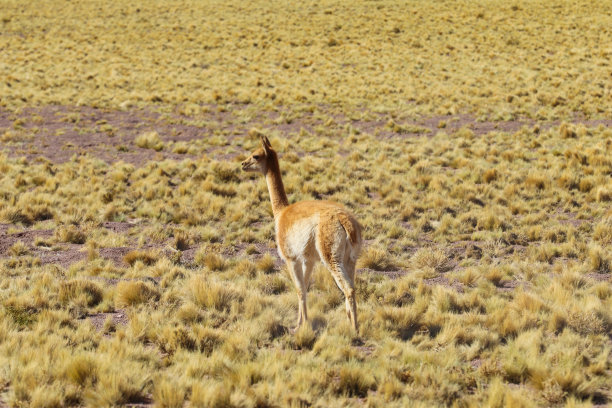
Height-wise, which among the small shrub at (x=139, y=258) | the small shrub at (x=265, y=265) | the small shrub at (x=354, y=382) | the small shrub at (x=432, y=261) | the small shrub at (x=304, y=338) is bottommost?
the small shrub at (x=432, y=261)

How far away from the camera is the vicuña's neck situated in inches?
275

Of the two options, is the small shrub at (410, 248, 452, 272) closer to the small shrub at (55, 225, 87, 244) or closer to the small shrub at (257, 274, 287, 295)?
the small shrub at (257, 274, 287, 295)

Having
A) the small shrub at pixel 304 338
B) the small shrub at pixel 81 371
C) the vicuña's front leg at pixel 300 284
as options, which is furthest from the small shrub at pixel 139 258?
the small shrub at pixel 81 371

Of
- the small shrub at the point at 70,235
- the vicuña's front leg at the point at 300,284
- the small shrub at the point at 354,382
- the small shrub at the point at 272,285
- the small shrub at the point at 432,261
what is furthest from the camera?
the small shrub at the point at 70,235

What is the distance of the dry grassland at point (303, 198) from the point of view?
5.06 m

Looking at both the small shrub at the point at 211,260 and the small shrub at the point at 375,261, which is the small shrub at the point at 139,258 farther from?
the small shrub at the point at 375,261

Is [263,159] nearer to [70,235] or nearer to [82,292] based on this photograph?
[82,292]

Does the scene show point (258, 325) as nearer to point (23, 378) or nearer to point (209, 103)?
point (23, 378)

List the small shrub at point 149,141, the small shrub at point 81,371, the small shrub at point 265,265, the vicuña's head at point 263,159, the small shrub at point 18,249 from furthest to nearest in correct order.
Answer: the small shrub at point 149,141 → the small shrub at point 18,249 → the small shrub at point 265,265 → the vicuña's head at point 263,159 → the small shrub at point 81,371

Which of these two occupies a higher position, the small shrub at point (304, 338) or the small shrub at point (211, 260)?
the small shrub at point (211, 260)

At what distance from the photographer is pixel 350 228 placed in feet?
19.2

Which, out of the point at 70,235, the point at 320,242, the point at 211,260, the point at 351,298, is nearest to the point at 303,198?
the point at 211,260

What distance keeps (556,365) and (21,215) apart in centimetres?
1022

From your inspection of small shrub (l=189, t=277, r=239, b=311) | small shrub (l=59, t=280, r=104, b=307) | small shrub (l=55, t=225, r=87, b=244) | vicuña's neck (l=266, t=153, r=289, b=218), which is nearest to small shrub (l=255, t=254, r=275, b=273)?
small shrub (l=189, t=277, r=239, b=311)
